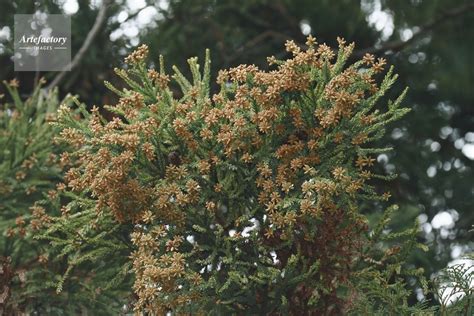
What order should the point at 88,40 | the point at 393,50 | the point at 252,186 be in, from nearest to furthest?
1. the point at 252,186
2. the point at 88,40
3. the point at 393,50

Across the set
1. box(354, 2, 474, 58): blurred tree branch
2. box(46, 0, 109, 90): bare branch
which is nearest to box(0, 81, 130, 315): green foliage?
box(46, 0, 109, 90): bare branch

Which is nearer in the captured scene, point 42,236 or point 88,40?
point 42,236

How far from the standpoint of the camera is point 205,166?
1.62 metres

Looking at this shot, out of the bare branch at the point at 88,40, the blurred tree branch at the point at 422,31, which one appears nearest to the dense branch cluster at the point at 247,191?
the bare branch at the point at 88,40

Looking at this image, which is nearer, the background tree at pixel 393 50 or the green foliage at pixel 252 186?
the green foliage at pixel 252 186

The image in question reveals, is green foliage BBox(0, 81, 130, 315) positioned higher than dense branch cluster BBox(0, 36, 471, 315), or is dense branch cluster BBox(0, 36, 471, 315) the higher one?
dense branch cluster BBox(0, 36, 471, 315)

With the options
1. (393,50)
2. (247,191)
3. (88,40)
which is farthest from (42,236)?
(393,50)

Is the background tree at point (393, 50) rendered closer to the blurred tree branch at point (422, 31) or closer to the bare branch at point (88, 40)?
the blurred tree branch at point (422, 31)

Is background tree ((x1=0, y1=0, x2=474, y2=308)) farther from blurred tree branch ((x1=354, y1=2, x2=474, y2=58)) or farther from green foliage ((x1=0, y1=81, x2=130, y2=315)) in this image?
green foliage ((x1=0, y1=81, x2=130, y2=315))

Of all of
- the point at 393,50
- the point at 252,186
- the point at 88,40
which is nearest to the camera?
the point at 252,186

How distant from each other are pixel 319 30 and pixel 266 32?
216mm

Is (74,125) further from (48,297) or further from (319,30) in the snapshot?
(319,30)

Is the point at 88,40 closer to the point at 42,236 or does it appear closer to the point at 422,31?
the point at 422,31

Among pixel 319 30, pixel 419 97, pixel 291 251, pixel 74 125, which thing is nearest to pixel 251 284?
pixel 291 251
